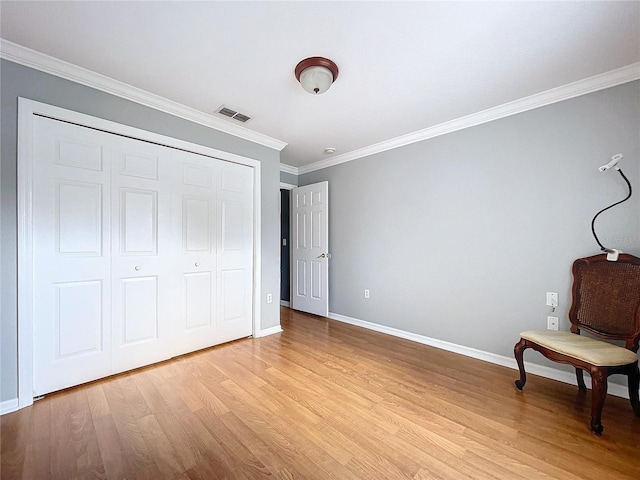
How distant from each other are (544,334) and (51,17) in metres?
3.72

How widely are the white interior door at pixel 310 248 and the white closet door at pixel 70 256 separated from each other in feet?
8.26

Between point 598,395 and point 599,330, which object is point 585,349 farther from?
point 599,330

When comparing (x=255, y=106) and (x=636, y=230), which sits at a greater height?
(x=255, y=106)

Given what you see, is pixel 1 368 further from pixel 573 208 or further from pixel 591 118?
pixel 591 118

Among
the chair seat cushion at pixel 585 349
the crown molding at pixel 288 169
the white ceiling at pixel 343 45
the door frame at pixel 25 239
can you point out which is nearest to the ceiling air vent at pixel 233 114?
the white ceiling at pixel 343 45

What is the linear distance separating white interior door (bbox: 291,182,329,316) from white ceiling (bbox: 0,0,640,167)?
1.75 m

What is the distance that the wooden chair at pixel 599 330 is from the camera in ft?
5.18

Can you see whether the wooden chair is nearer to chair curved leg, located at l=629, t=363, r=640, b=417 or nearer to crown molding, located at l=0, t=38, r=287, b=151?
chair curved leg, located at l=629, t=363, r=640, b=417

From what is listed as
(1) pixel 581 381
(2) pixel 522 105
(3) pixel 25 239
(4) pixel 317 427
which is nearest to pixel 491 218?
(2) pixel 522 105

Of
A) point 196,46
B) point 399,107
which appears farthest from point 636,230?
point 196,46

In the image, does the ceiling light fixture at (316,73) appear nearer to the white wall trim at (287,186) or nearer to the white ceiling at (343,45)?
the white ceiling at (343,45)

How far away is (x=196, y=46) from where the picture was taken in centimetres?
172

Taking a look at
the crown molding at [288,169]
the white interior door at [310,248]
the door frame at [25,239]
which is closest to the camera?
the door frame at [25,239]

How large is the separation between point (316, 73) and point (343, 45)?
25cm
